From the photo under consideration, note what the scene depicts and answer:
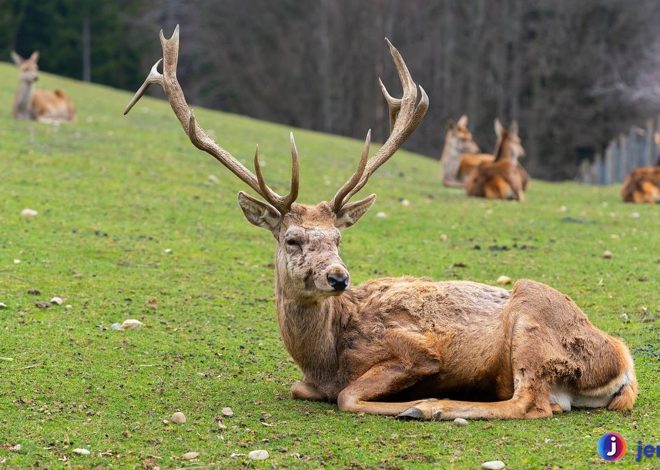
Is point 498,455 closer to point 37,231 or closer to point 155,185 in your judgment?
point 37,231

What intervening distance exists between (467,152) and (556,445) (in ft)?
66.1

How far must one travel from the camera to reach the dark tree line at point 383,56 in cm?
5394

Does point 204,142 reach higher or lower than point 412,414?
higher

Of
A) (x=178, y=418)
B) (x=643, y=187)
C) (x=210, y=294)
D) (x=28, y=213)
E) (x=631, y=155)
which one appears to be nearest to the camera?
(x=178, y=418)

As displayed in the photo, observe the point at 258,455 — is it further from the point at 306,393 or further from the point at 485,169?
the point at 485,169

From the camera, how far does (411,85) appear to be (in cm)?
850

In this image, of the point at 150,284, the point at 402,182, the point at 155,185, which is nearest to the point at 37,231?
the point at 150,284

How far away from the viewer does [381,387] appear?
738 centimetres

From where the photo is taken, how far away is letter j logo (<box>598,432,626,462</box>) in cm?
602

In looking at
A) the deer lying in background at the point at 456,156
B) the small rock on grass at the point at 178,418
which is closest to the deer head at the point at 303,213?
the small rock on grass at the point at 178,418

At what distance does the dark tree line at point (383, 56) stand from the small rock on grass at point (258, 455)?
142 feet

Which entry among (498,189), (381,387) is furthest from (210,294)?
(498,189)

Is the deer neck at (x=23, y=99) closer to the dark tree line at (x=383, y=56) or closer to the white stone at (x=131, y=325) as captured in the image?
the white stone at (x=131, y=325)

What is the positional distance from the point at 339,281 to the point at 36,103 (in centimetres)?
1894
